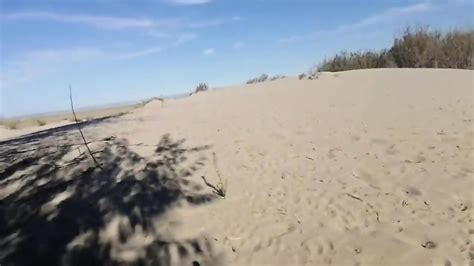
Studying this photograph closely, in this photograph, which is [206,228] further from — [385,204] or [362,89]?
[362,89]

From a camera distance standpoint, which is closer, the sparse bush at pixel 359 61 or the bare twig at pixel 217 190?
the bare twig at pixel 217 190

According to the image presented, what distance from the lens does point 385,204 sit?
573 cm

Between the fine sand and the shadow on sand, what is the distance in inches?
0.9

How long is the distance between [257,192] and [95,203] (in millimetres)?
2259

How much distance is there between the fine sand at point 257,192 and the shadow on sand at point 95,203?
2cm

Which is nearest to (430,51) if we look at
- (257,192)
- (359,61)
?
(359,61)

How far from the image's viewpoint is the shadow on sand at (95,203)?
5242 millimetres

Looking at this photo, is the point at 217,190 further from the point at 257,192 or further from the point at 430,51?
the point at 430,51

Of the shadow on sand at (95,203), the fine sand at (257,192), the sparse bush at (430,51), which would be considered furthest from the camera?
the sparse bush at (430,51)

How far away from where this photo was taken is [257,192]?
6652mm

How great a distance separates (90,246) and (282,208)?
2.44 m

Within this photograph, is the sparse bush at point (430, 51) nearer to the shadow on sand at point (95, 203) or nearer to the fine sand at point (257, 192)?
the fine sand at point (257, 192)

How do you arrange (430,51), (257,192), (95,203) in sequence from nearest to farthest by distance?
(95,203)
(257,192)
(430,51)

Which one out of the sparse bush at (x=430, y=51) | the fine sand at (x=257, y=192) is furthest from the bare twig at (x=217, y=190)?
the sparse bush at (x=430, y=51)
